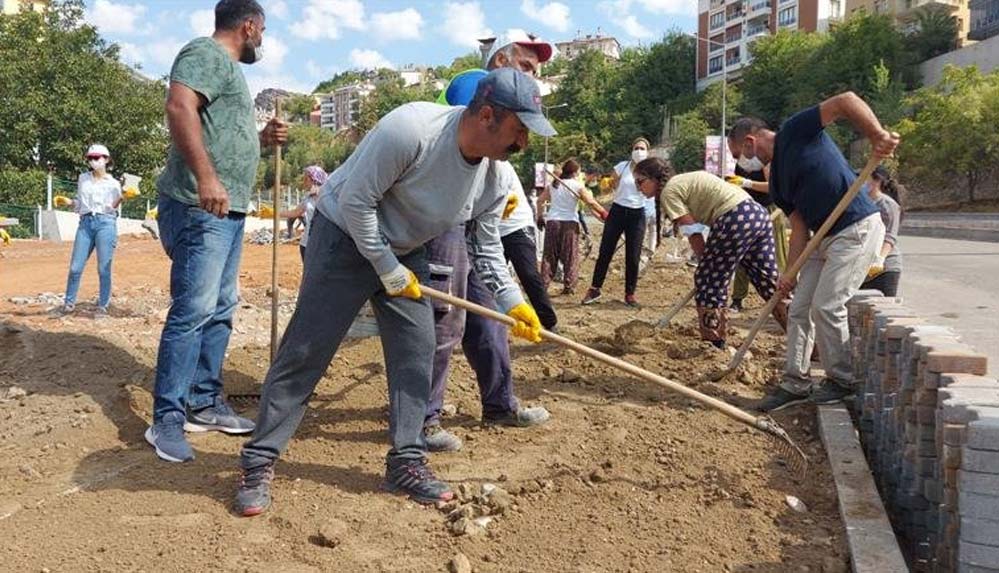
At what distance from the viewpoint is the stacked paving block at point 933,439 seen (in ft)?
7.19

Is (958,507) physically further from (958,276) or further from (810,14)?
(810,14)

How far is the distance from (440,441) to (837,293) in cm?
212

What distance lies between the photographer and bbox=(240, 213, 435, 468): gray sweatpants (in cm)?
296

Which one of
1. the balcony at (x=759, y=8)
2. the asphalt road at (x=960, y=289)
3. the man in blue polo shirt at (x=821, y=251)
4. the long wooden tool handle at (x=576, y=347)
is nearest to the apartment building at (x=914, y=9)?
the balcony at (x=759, y=8)

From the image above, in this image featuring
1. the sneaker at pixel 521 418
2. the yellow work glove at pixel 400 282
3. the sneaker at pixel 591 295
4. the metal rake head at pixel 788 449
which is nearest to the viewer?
the yellow work glove at pixel 400 282

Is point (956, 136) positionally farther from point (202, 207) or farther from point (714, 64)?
point (714, 64)

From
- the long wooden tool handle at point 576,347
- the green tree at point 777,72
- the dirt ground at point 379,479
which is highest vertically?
the green tree at point 777,72

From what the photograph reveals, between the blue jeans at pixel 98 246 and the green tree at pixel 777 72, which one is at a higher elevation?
the green tree at pixel 777 72

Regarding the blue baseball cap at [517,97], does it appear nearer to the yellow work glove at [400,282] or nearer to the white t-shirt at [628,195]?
the yellow work glove at [400,282]

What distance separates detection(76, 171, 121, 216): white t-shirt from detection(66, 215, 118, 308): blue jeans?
0.06 m

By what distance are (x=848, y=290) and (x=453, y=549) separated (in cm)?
258

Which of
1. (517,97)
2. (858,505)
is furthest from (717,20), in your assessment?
(517,97)

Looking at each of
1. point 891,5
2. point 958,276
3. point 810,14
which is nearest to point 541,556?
point 958,276

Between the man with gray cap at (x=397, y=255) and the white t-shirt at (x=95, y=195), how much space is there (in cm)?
530
